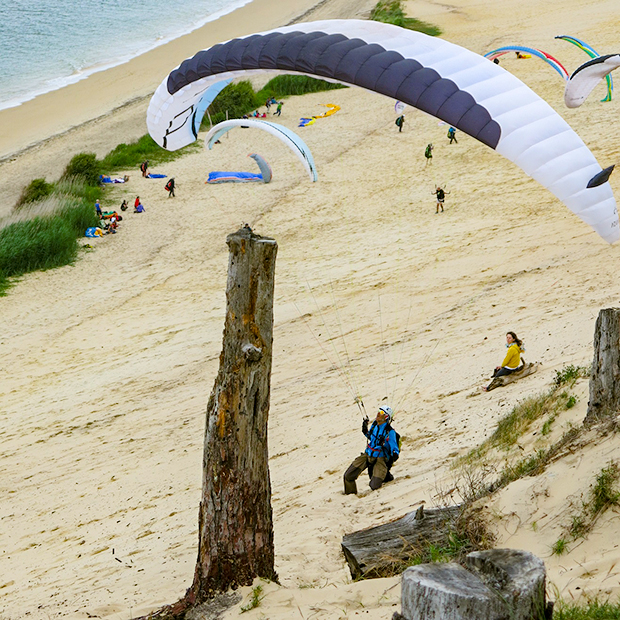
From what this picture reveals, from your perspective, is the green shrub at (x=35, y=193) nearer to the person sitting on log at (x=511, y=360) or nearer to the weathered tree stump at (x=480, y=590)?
the person sitting on log at (x=511, y=360)

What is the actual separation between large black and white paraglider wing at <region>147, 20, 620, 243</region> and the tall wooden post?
3.03 metres

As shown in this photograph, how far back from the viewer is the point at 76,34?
60438 mm

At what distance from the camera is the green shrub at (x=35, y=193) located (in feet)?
82.3

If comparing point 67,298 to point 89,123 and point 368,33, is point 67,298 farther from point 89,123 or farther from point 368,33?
point 89,123

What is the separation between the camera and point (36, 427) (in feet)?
41.7

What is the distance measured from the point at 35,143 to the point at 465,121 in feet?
106

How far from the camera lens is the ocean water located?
159 feet

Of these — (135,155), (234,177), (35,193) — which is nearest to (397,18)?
(135,155)

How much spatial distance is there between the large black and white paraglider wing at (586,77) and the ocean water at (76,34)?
40603mm

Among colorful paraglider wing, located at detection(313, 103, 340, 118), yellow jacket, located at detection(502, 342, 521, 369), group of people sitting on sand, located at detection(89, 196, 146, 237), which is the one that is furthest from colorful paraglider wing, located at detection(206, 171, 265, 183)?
yellow jacket, located at detection(502, 342, 521, 369)

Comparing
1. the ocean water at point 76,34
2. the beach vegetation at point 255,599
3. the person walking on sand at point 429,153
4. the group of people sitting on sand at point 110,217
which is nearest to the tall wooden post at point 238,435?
the beach vegetation at point 255,599

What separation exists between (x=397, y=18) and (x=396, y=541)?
4827cm

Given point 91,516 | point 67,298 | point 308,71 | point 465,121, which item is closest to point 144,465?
point 91,516

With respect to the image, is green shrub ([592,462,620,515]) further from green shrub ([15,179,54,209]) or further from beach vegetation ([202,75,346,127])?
beach vegetation ([202,75,346,127])
